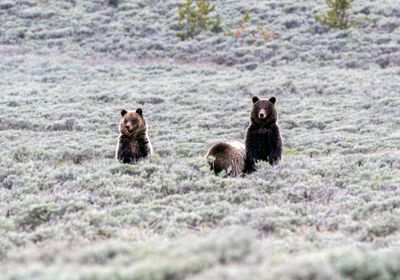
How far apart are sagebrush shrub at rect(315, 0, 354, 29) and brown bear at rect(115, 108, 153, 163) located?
2576 centimetres

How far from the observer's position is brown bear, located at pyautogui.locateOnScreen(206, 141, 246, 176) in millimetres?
11727

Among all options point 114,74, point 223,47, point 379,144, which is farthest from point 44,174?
point 223,47

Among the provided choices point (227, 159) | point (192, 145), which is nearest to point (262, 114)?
point (227, 159)

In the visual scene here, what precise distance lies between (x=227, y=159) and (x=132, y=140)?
212 cm

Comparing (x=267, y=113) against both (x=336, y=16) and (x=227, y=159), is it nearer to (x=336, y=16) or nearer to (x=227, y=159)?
(x=227, y=159)

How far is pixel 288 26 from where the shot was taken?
130 feet

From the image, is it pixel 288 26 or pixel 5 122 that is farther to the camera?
pixel 288 26

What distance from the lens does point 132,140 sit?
12609mm

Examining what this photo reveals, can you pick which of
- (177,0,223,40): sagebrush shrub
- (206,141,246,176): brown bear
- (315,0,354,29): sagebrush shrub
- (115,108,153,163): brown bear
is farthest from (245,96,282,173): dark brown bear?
(177,0,223,40): sagebrush shrub

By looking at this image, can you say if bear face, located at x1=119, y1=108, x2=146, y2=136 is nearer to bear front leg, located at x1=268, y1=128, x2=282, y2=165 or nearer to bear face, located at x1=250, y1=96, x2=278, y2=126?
bear face, located at x1=250, y1=96, x2=278, y2=126

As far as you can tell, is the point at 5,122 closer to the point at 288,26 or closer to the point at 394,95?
the point at 394,95

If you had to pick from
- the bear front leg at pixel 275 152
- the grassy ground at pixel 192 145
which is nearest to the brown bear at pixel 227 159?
the grassy ground at pixel 192 145

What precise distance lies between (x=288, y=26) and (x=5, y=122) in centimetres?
2312

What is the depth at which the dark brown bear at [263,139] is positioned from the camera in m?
12.2
